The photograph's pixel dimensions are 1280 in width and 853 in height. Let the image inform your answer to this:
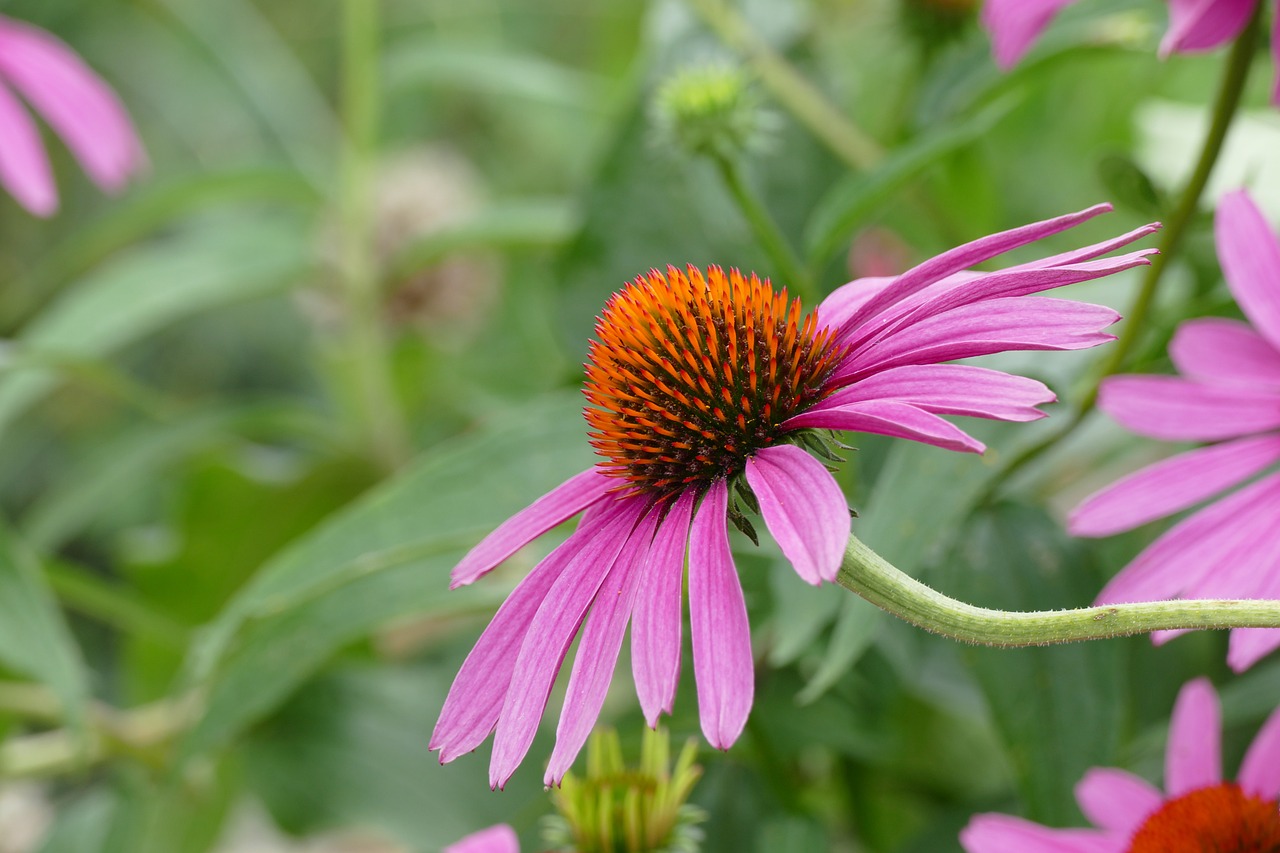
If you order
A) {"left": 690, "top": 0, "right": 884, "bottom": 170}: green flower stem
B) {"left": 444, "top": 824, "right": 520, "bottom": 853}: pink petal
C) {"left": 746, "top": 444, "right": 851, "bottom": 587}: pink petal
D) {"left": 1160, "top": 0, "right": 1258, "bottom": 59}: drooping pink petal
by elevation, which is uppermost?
{"left": 690, "top": 0, "right": 884, "bottom": 170}: green flower stem

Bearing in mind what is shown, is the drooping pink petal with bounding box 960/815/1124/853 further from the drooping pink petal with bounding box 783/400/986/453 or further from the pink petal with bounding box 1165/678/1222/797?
the drooping pink petal with bounding box 783/400/986/453

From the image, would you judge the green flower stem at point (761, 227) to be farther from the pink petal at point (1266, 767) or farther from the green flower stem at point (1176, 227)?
the pink petal at point (1266, 767)

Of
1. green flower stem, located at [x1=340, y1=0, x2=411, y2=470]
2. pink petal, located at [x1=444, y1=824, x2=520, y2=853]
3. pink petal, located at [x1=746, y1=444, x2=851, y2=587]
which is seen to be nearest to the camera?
pink petal, located at [x1=746, y1=444, x2=851, y2=587]

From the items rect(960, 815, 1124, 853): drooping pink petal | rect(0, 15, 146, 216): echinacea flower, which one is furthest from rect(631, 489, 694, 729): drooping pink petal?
rect(0, 15, 146, 216): echinacea flower

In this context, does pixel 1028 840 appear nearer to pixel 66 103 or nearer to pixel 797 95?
pixel 797 95

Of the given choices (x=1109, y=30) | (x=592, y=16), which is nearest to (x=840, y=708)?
(x=1109, y=30)

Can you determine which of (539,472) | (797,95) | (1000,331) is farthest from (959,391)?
(797,95)

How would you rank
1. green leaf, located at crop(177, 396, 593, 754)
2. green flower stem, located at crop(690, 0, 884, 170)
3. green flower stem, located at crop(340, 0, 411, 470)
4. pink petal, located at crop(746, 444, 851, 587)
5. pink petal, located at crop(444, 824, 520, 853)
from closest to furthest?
pink petal, located at crop(746, 444, 851, 587) < pink petal, located at crop(444, 824, 520, 853) < green leaf, located at crop(177, 396, 593, 754) < green flower stem, located at crop(690, 0, 884, 170) < green flower stem, located at crop(340, 0, 411, 470)

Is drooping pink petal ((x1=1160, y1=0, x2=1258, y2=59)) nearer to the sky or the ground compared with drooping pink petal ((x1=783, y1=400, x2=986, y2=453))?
nearer to the sky
